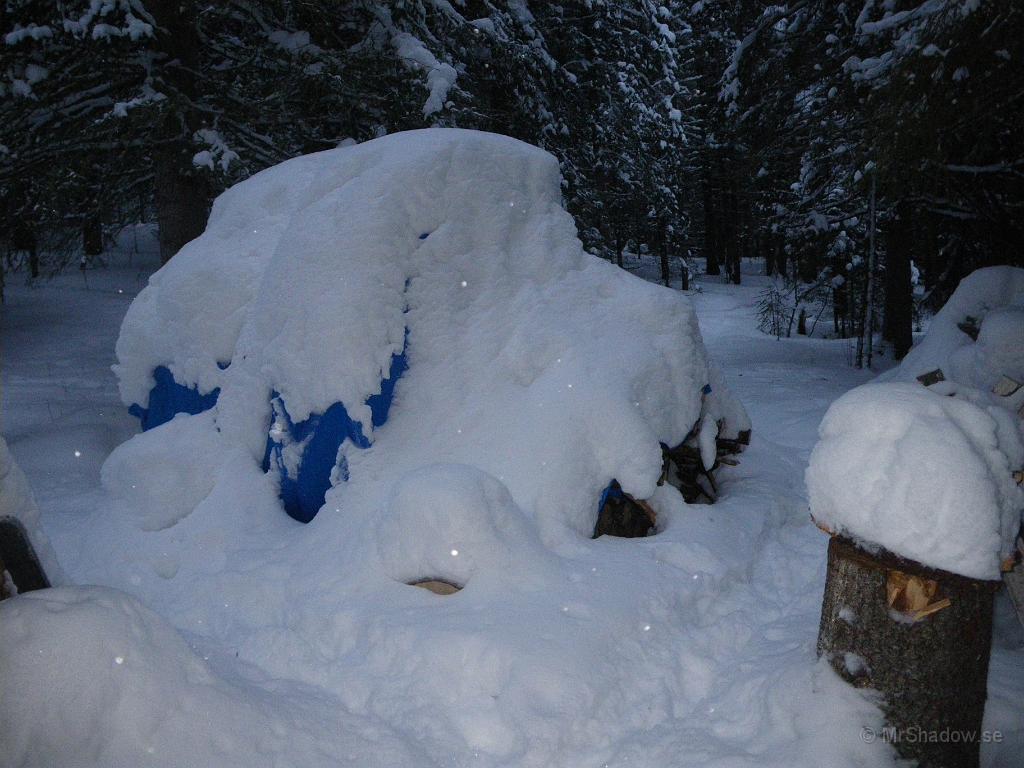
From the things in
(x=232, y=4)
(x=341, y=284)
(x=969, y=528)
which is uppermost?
(x=232, y=4)

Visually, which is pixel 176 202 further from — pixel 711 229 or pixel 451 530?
pixel 711 229

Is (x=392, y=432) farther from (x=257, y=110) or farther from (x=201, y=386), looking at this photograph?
(x=257, y=110)

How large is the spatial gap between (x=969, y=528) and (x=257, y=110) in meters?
9.10

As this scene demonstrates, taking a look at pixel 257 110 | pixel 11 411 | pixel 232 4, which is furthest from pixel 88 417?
pixel 232 4

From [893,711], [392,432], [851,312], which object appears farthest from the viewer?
[851,312]

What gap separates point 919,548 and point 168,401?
589 centimetres

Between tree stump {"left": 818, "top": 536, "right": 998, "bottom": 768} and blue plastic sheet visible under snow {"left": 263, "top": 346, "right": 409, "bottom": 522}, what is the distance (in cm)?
316

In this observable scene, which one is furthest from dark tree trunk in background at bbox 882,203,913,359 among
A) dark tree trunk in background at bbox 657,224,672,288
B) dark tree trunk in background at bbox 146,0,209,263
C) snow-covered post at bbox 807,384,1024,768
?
dark tree trunk in background at bbox 657,224,672,288

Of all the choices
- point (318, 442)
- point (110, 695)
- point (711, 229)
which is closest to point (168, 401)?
point (318, 442)

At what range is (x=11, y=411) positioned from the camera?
853 centimetres

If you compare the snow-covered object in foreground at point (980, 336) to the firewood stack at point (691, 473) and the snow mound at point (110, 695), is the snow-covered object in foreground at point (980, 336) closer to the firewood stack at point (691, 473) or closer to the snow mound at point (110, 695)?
the firewood stack at point (691, 473)

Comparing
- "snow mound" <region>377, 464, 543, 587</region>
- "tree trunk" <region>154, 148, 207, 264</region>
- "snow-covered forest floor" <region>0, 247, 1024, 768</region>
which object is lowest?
"snow-covered forest floor" <region>0, 247, 1024, 768</region>

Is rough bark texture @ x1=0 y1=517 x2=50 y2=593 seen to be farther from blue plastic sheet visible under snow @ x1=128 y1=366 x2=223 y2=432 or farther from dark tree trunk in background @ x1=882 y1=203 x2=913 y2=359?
dark tree trunk in background @ x1=882 y1=203 x2=913 y2=359

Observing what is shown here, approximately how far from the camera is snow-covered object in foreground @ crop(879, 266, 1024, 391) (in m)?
4.58
